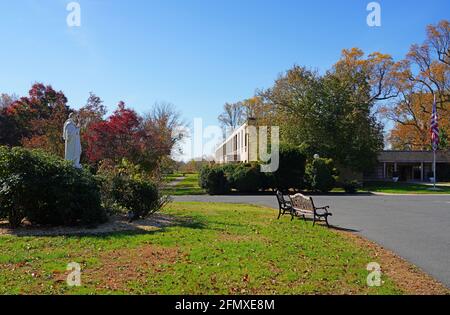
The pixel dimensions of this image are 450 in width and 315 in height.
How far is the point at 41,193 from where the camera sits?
10.8m

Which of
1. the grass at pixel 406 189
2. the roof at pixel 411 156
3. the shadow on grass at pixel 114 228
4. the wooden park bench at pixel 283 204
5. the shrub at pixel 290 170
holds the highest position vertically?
the roof at pixel 411 156

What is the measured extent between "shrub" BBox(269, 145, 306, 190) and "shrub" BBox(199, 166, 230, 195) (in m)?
3.78

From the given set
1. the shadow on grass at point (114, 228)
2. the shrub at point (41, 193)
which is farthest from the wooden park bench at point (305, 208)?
the shrub at point (41, 193)

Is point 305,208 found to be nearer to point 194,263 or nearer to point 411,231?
point 411,231

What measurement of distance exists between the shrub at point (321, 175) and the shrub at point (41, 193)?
72.4ft

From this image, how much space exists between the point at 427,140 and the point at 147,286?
189 feet

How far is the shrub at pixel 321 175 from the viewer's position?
3094 cm

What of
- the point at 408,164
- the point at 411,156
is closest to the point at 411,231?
the point at 411,156

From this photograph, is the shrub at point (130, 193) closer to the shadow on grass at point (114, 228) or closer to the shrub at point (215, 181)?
the shadow on grass at point (114, 228)

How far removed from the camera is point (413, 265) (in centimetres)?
736

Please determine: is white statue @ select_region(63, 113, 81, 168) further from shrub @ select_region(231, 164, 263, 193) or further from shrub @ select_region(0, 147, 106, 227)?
shrub @ select_region(231, 164, 263, 193)

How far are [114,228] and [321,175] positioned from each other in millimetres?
22432
